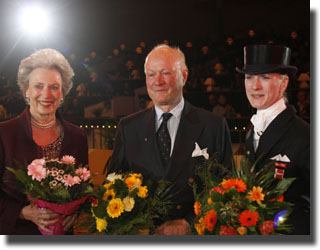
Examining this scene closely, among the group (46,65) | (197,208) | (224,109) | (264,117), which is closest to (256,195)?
(197,208)

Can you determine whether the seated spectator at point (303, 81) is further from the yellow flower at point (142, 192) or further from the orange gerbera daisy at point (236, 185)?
the yellow flower at point (142, 192)

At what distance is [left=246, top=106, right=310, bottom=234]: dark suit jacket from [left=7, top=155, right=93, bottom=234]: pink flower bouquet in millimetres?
1155

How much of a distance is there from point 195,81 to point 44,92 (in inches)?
42.1

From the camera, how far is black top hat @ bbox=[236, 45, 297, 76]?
98.9 inches

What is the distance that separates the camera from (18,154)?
101 inches

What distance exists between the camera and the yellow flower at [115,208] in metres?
2.26

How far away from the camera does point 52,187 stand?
7.40ft

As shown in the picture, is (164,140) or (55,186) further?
(164,140)

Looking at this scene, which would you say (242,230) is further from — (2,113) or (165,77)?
(2,113)

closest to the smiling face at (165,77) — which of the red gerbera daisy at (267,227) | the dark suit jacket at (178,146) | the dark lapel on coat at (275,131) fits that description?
the dark suit jacket at (178,146)

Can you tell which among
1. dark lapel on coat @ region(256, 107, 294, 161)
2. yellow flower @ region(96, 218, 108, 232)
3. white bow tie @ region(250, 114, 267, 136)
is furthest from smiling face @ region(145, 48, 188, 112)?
yellow flower @ region(96, 218, 108, 232)

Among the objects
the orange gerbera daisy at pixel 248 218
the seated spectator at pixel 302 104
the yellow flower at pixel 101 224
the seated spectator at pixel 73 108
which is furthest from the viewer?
the seated spectator at pixel 73 108

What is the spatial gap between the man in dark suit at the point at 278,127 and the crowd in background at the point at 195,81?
0.07 metres

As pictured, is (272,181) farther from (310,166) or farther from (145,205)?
(145,205)
